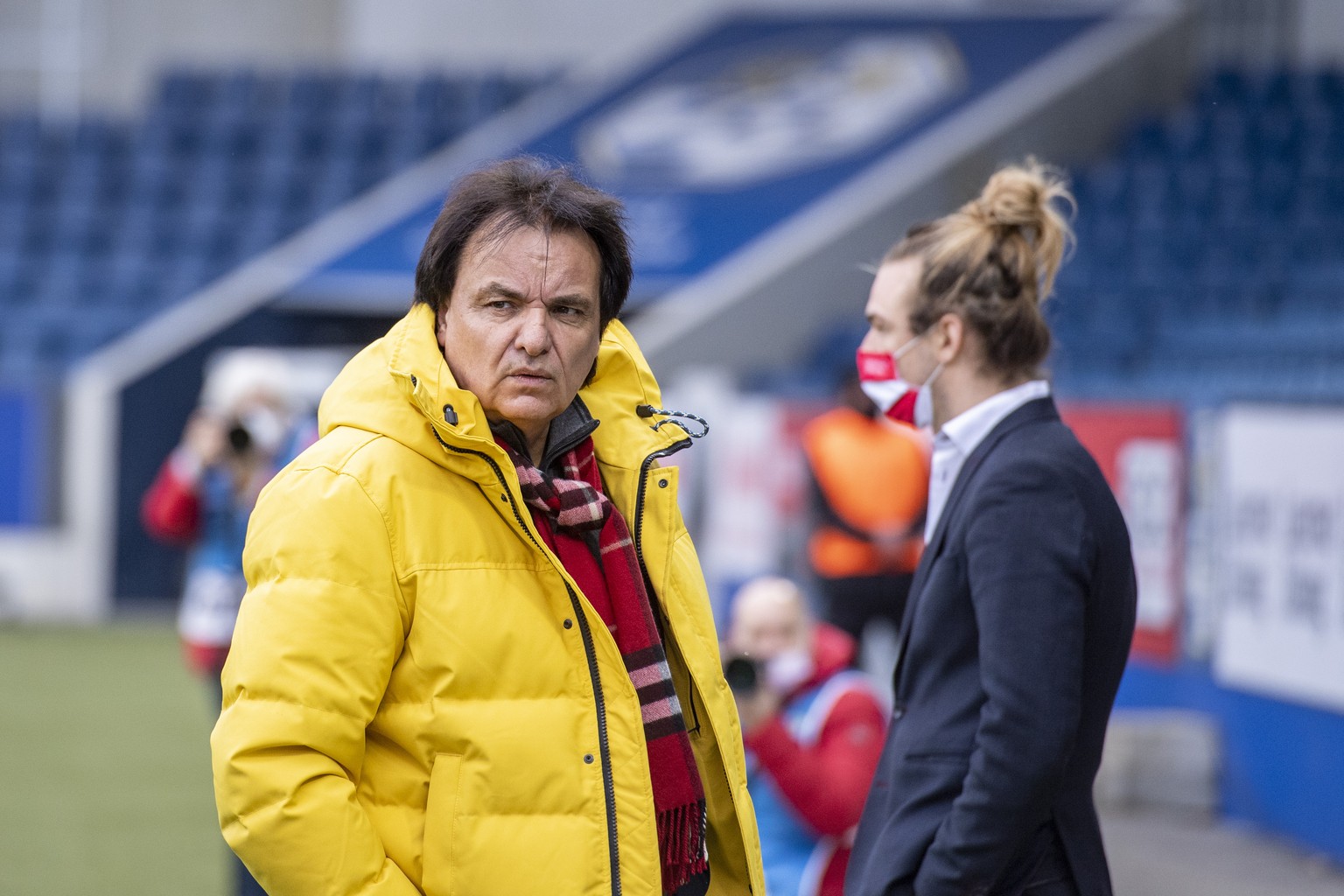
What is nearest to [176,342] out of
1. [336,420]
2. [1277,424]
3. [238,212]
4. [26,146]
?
[238,212]

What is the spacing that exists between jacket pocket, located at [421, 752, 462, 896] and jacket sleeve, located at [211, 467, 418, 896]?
0.11 feet

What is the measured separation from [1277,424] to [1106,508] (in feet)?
12.3

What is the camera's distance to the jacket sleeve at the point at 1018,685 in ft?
7.08

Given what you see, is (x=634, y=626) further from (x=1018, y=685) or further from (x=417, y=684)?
(x=1018, y=685)

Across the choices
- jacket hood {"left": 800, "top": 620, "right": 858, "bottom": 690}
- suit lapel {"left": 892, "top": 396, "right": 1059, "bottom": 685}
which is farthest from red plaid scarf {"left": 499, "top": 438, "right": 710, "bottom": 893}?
jacket hood {"left": 800, "top": 620, "right": 858, "bottom": 690}

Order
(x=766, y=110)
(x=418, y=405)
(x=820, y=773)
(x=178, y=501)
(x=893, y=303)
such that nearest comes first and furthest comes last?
1. (x=418, y=405)
2. (x=893, y=303)
3. (x=820, y=773)
4. (x=178, y=501)
5. (x=766, y=110)

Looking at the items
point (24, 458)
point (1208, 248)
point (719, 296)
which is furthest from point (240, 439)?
point (1208, 248)

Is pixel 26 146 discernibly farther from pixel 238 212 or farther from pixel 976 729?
pixel 976 729

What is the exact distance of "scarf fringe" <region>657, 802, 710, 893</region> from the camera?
6.56ft

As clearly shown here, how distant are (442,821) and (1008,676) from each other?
765 mm

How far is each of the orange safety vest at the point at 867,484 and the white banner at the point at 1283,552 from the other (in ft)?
3.59

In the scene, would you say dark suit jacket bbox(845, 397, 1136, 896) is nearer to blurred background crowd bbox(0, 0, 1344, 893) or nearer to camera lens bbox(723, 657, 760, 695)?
camera lens bbox(723, 657, 760, 695)

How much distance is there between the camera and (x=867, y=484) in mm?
6105

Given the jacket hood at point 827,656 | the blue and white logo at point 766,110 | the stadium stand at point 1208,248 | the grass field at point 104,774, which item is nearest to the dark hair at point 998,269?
the jacket hood at point 827,656
